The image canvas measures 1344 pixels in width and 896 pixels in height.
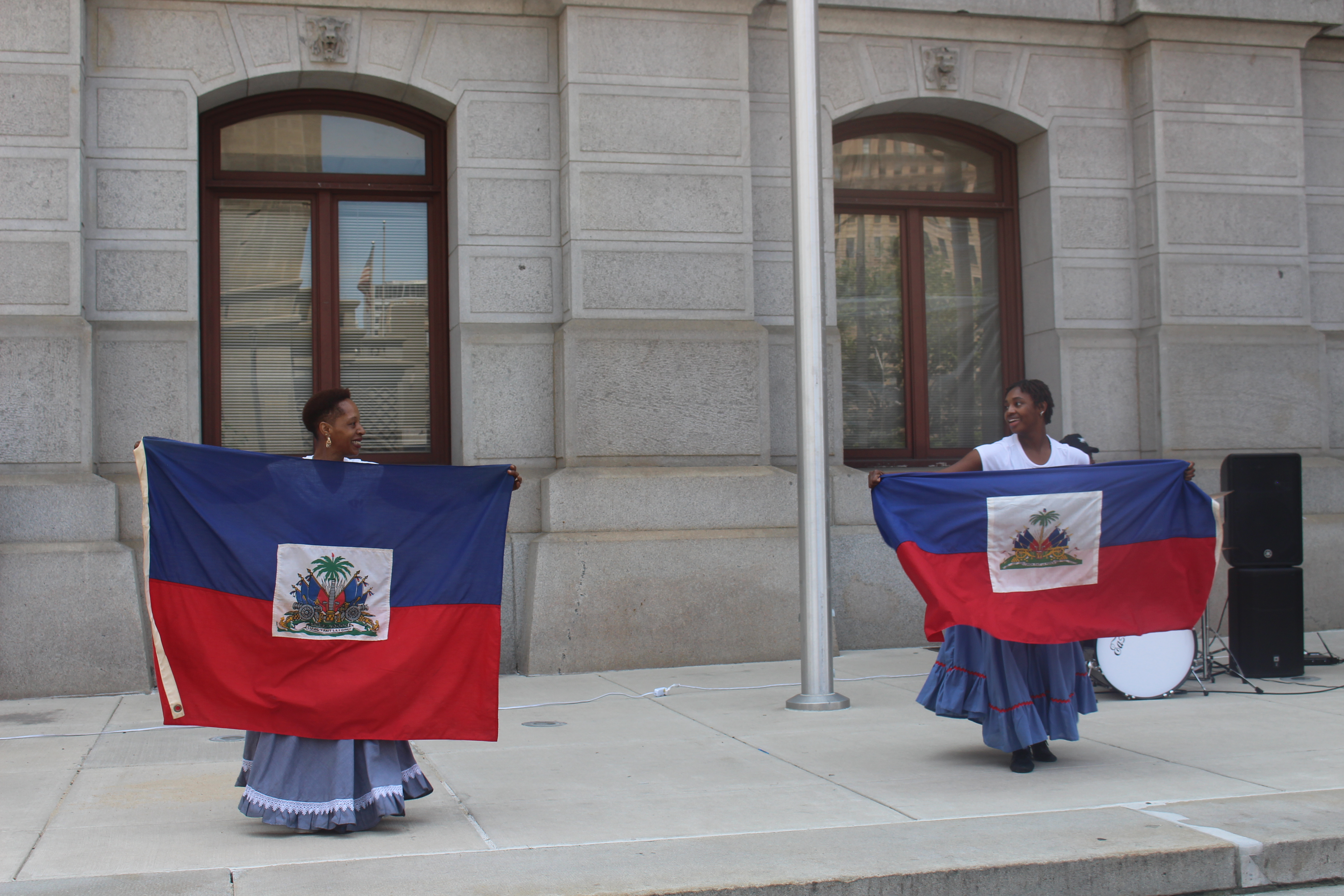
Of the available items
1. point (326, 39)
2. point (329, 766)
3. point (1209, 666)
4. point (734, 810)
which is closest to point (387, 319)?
point (326, 39)

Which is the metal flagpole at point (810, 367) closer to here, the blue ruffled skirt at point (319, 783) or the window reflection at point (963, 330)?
the blue ruffled skirt at point (319, 783)

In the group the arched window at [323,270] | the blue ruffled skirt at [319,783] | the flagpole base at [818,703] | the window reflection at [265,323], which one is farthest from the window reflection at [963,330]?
the blue ruffled skirt at [319,783]

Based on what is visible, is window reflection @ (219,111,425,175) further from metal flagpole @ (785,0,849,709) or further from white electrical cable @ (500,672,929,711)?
white electrical cable @ (500,672,929,711)

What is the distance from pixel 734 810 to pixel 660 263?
5.36m

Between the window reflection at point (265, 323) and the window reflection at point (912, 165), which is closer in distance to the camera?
the window reflection at point (265, 323)

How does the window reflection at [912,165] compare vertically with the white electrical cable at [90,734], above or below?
above

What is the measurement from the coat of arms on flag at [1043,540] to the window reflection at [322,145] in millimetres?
6127

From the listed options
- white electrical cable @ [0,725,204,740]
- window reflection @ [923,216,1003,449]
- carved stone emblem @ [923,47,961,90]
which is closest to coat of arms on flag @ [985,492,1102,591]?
white electrical cable @ [0,725,204,740]

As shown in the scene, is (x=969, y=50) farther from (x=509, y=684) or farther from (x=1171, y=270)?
(x=509, y=684)

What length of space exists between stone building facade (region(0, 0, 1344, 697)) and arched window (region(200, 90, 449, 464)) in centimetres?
11

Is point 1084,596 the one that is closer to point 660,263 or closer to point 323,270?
point 660,263

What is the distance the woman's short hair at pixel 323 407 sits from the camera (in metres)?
5.38

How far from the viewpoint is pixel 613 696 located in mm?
8305

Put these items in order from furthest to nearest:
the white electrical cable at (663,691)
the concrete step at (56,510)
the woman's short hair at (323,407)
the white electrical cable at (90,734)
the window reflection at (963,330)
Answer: the window reflection at (963,330), the concrete step at (56,510), the white electrical cable at (663,691), the white electrical cable at (90,734), the woman's short hair at (323,407)
